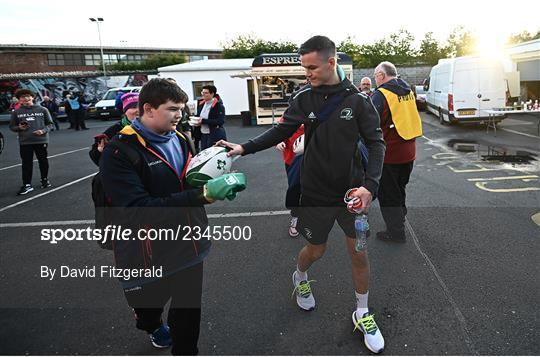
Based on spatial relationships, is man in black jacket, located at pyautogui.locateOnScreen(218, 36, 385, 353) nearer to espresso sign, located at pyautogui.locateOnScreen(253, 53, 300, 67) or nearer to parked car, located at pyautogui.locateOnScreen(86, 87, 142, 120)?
espresso sign, located at pyautogui.locateOnScreen(253, 53, 300, 67)

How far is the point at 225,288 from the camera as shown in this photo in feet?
11.2

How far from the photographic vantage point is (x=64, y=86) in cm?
2778

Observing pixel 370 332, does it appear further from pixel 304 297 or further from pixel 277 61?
pixel 277 61

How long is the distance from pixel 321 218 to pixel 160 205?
122 centimetres

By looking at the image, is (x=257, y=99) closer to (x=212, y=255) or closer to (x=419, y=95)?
(x=419, y=95)

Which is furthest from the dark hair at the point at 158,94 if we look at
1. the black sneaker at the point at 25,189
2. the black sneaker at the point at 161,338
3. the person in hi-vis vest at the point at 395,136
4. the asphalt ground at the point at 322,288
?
the black sneaker at the point at 25,189

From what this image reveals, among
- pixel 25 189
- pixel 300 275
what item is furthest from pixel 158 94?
pixel 25 189

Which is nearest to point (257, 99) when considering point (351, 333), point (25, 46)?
point (351, 333)

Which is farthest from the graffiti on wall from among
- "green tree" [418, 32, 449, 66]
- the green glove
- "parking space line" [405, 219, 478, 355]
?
"green tree" [418, 32, 449, 66]

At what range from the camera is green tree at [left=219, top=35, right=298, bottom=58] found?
43.8 meters

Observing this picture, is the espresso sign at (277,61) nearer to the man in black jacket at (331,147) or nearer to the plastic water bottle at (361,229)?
the man in black jacket at (331,147)

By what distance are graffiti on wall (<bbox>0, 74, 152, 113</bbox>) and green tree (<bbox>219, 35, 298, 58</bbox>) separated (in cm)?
1819

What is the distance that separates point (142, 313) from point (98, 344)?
0.73m

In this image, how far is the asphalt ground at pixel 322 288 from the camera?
2.66 m
